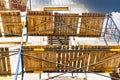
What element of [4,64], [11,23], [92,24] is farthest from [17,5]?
[4,64]

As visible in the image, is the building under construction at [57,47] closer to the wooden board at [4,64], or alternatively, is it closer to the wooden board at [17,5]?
the wooden board at [4,64]

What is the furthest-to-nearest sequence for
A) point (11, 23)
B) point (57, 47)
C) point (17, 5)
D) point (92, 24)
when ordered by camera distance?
point (17, 5) < point (92, 24) < point (11, 23) < point (57, 47)

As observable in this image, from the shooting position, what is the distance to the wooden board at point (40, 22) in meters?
19.0

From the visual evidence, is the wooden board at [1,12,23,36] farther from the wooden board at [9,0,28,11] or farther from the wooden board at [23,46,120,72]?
the wooden board at [9,0,28,11]

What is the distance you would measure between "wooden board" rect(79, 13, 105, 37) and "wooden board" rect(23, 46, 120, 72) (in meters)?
4.43

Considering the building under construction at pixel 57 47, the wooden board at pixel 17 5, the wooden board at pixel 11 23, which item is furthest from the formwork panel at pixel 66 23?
the wooden board at pixel 17 5

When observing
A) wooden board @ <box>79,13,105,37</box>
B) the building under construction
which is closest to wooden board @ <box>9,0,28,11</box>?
the building under construction

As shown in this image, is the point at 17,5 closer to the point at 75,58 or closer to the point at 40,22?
the point at 40,22

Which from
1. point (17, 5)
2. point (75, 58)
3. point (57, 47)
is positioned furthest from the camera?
point (17, 5)

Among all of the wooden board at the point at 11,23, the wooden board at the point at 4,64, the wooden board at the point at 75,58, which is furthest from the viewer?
the wooden board at the point at 11,23

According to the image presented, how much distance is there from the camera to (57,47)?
1462 cm

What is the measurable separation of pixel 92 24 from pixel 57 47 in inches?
227

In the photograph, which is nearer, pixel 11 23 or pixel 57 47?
pixel 57 47

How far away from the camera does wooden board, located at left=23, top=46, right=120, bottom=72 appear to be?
14711mm
